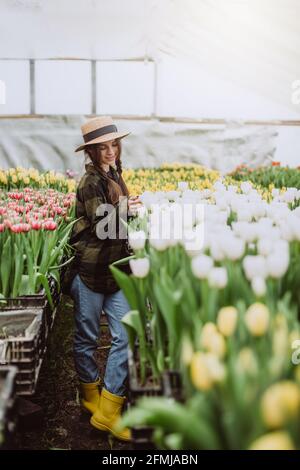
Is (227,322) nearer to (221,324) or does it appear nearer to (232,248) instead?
(221,324)

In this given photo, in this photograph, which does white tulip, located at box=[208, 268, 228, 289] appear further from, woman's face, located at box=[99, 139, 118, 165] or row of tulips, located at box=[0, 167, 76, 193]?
row of tulips, located at box=[0, 167, 76, 193]

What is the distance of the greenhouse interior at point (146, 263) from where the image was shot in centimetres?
115

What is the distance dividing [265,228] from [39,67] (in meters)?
8.12

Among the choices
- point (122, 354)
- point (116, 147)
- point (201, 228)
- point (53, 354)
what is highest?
point (116, 147)

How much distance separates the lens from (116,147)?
10.8 ft

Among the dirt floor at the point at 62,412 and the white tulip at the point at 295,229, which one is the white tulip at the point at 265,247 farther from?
the dirt floor at the point at 62,412

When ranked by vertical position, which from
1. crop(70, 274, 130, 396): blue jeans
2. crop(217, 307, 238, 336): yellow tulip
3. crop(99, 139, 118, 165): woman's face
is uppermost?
crop(99, 139, 118, 165): woman's face

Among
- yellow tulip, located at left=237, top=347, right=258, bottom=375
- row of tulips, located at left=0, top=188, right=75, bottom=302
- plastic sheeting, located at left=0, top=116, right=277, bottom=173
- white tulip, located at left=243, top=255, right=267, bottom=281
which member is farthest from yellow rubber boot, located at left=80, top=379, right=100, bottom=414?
plastic sheeting, located at left=0, top=116, right=277, bottom=173

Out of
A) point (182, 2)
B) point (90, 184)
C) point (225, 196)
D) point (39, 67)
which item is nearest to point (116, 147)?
point (90, 184)

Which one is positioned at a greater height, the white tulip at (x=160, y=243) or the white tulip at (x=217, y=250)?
Result: the white tulip at (x=217, y=250)

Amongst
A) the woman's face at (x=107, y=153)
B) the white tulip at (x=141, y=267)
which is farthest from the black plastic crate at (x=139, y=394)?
the woman's face at (x=107, y=153)

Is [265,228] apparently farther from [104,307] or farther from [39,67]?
[39,67]

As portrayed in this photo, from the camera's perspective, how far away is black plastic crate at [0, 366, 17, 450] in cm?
140

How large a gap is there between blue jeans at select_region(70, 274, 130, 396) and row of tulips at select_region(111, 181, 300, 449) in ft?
2.35
